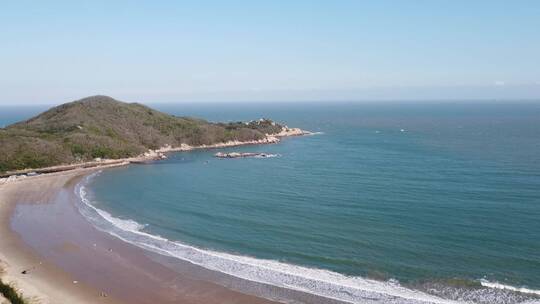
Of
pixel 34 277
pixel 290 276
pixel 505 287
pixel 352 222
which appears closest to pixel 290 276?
pixel 290 276

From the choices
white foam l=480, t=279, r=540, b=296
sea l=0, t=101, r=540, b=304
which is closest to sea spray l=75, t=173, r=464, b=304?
sea l=0, t=101, r=540, b=304

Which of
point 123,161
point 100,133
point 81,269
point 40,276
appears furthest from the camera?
point 100,133

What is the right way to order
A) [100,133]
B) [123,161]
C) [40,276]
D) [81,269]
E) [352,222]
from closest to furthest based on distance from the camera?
[40,276] → [81,269] → [352,222] → [123,161] → [100,133]

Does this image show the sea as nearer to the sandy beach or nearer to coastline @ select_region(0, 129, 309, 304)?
the sandy beach

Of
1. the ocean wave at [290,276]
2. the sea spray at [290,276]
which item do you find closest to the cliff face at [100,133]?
the sea spray at [290,276]

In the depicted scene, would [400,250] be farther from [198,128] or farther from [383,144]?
[198,128]

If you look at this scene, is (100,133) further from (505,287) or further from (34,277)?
(505,287)
